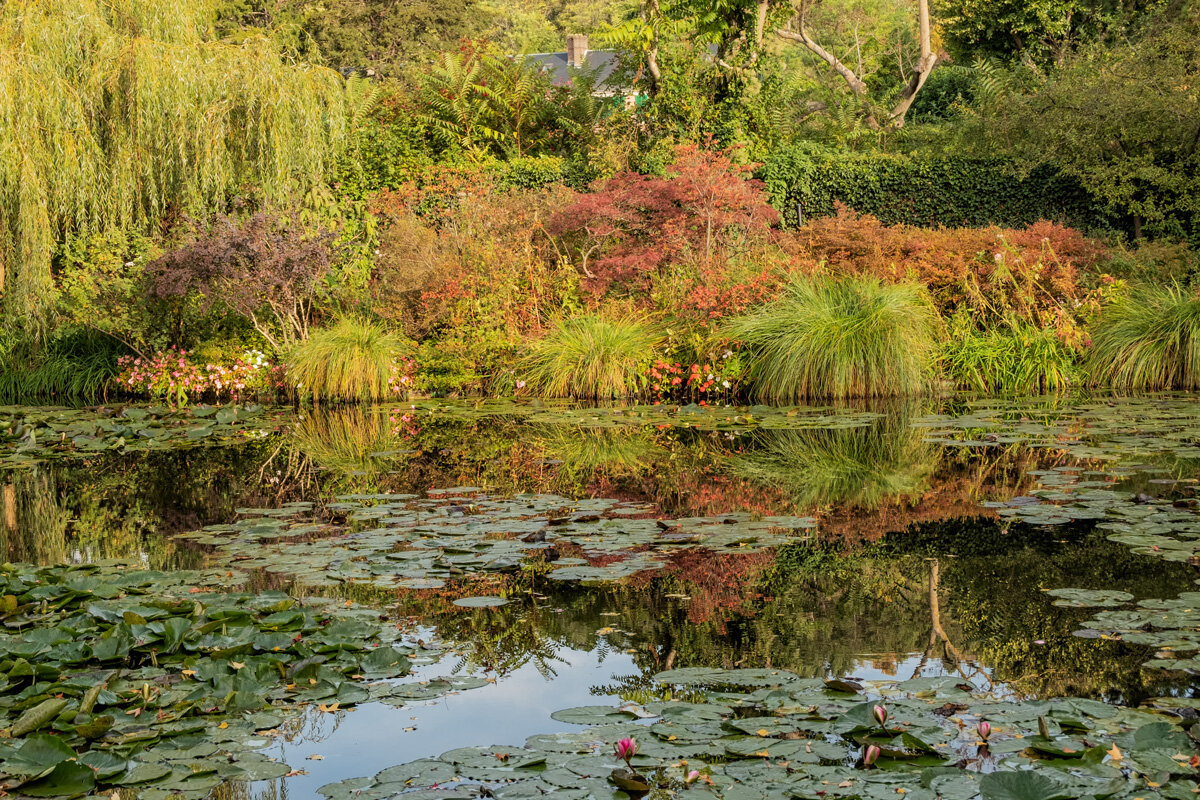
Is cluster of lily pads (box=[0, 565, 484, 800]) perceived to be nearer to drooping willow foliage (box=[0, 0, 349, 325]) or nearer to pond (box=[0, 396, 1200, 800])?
pond (box=[0, 396, 1200, 800])

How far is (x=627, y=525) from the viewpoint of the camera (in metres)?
5.95

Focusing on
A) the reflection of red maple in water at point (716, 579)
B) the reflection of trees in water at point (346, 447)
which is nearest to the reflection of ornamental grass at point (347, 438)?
the reflection of trees in water at point (346, 447)

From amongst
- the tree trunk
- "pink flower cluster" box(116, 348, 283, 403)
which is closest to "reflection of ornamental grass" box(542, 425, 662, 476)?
"pink flower cluster" box(116, 348, 283, 403)

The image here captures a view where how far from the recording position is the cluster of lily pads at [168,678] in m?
3.04

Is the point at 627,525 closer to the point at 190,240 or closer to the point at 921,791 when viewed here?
the point at 921,791

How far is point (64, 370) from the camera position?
49.0 ft

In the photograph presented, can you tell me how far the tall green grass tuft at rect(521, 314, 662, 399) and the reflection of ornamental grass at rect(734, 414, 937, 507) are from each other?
3.13 metres

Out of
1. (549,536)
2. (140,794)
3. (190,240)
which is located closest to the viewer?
(140,794)

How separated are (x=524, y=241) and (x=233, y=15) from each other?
58.7 feet

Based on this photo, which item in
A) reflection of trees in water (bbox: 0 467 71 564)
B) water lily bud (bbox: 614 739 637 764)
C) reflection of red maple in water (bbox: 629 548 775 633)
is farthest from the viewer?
reflection of trees in water (bbox: 0 467 71 564)

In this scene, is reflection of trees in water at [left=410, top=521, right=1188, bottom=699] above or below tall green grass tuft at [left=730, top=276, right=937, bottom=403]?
below

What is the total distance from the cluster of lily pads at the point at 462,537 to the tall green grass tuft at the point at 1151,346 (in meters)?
7.59

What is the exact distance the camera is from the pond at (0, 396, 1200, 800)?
303cm

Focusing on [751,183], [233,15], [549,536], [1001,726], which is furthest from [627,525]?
[233,15]
